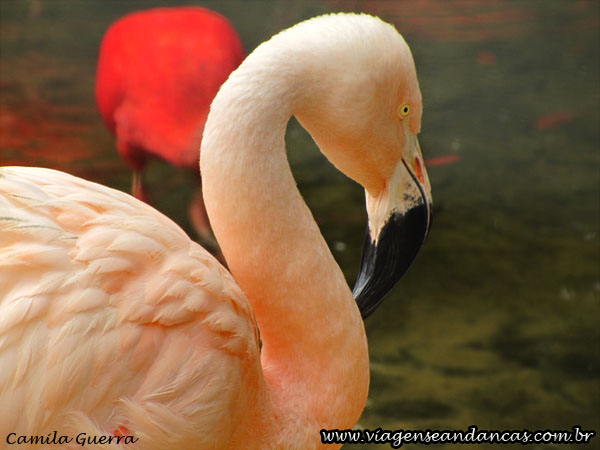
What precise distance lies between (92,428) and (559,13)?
596cm

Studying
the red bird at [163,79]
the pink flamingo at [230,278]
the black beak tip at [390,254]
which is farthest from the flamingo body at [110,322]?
the red bird at [163,79]

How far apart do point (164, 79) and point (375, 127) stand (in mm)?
2041

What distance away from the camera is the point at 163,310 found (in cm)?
138

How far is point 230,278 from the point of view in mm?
1542

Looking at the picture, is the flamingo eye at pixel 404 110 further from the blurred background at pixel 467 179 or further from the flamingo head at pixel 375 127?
the blurred background at pixel 467 179

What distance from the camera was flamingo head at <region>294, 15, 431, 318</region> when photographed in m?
1.48

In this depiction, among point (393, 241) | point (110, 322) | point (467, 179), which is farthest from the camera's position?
point (467, 179)

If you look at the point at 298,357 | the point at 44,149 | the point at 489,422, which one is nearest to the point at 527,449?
the point at 489,422

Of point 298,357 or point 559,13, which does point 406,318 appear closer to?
point 298,357

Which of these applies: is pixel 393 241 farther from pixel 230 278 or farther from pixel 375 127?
pixel 230 278

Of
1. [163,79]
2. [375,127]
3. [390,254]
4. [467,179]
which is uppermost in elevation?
[375,127]

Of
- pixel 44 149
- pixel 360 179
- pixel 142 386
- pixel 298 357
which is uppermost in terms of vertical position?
pixel 360 179

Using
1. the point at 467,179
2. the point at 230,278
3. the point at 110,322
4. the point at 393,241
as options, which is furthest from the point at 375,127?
the point at 467,179

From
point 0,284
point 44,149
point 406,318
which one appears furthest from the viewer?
point 44,149
